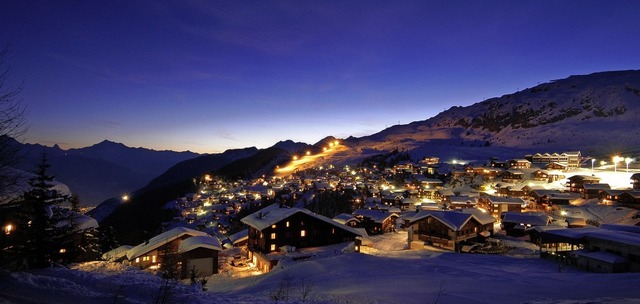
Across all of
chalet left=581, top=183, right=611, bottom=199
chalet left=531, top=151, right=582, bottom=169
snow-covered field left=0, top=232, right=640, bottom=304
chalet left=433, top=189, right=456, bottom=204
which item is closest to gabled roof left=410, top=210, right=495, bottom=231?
snow-covered field left=0, top=232, right=640, bottom=304

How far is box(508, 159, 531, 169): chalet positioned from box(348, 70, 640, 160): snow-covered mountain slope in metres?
28.9

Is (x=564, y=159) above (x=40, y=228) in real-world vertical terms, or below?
above

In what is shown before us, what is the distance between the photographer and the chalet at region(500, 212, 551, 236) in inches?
1647

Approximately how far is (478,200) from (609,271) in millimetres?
39505

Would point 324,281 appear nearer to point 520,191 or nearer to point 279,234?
point 279,234

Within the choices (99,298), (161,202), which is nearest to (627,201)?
(99,298)

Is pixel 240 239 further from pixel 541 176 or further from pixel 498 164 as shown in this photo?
pixel 498 164

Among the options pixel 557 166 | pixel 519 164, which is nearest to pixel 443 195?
pixel 519 164

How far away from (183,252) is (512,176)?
231 ft

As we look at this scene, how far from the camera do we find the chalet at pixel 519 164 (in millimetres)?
82938

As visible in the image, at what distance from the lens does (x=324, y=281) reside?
1841 cm

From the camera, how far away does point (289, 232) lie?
35938mm

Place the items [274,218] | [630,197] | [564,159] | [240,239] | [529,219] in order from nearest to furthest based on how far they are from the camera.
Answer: [274,218], [529,219], [240,239], [630,197], [564,159]

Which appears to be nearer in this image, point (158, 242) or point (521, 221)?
point (158, 242)
